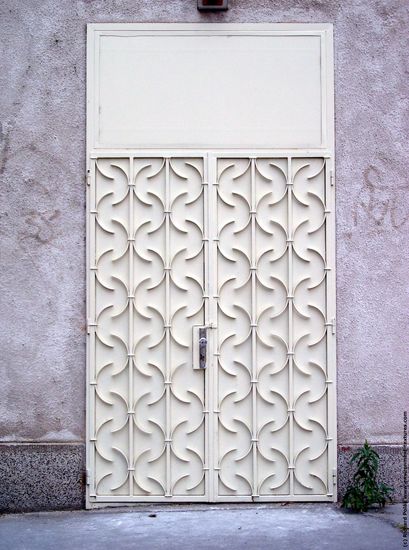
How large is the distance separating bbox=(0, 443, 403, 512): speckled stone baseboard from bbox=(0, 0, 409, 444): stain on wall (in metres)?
0.10

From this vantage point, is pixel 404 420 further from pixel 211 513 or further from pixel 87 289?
pixel 87 289

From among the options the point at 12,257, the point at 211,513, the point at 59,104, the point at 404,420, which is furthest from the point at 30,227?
the point at 404,420

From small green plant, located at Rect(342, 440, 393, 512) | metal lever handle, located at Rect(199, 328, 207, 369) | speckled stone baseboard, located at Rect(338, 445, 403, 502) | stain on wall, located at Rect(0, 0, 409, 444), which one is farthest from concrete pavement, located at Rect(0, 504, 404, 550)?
metal lever handle, located at Rect(199, 328, 207, 369)

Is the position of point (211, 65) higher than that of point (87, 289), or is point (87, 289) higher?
point (211, 65)

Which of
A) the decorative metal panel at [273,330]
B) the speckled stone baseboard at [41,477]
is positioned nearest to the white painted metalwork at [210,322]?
the decorative metal panel at [273,330]

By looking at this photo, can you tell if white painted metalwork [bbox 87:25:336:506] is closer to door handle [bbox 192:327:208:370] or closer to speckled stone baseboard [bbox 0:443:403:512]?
door handle [bbox 192:327:208:370]

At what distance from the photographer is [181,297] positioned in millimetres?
6723

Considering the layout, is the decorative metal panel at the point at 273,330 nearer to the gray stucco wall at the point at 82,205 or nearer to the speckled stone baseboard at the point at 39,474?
the gray stucco wall at the point at 82,205

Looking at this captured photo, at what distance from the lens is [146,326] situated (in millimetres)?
6703

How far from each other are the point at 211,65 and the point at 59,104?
1.26 m

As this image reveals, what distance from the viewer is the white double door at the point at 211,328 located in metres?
6.66

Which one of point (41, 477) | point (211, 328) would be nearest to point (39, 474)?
point (41, 477)

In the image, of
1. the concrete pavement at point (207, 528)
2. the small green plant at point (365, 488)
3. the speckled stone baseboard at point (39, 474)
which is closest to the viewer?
the concrete pavement at point (207, 528)

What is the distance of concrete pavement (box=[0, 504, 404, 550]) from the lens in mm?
5805
